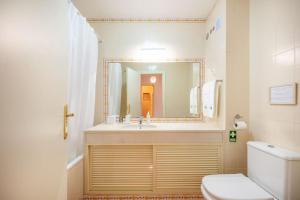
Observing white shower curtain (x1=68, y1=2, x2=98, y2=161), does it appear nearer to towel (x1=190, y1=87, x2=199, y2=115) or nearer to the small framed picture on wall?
towel (x1=190, y1=87, x2=199, y2=115)

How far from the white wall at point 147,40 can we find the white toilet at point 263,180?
1580 mm

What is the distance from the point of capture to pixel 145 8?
2.46 m

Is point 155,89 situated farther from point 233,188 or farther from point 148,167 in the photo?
point 233,188

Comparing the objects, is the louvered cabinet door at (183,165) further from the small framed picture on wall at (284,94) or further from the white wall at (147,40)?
the white wall at (147,40)

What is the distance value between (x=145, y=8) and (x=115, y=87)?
1098mm

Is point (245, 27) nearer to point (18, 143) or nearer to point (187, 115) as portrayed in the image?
point (187, 115)

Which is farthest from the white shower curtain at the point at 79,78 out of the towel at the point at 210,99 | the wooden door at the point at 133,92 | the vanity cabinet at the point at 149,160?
the towel at the point at 210,99

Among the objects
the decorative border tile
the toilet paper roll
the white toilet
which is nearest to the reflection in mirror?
the decorative border tile

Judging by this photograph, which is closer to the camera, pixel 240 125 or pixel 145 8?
pixel 240 125

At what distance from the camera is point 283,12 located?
1.51 metres

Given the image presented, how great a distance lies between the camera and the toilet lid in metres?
1.35

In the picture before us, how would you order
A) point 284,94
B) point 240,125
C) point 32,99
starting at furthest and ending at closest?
point 240,125 → point 284,94 → point 32,99

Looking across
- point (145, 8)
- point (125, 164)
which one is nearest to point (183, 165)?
point (125, 164)

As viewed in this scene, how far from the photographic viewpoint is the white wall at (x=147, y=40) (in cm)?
277
